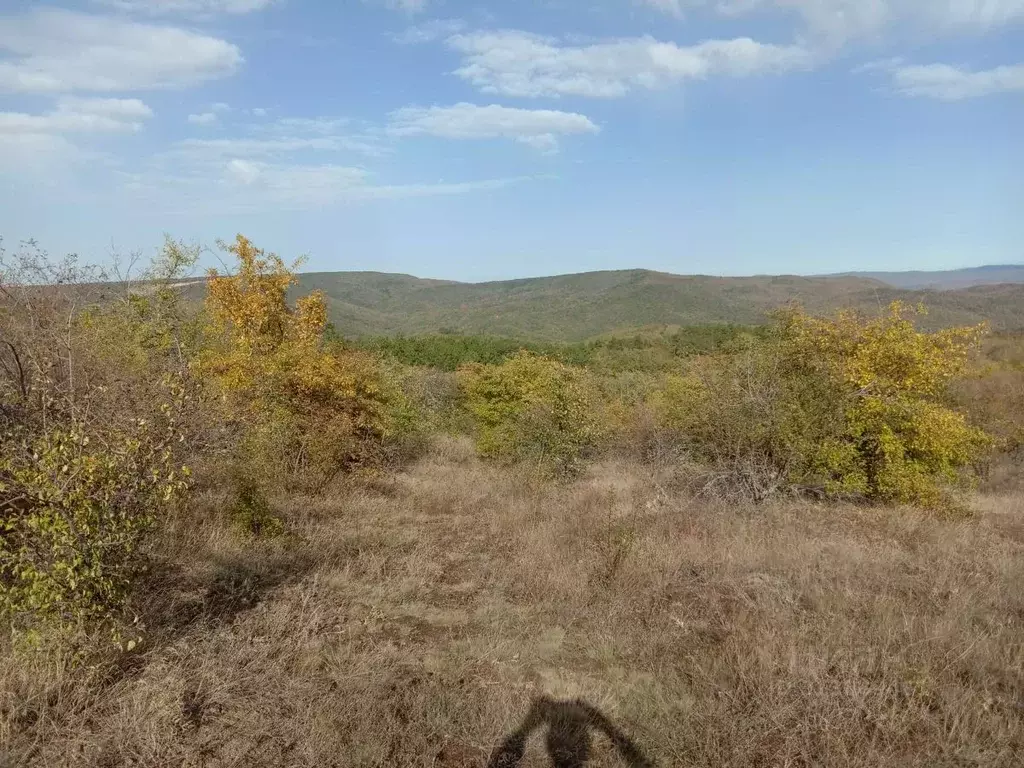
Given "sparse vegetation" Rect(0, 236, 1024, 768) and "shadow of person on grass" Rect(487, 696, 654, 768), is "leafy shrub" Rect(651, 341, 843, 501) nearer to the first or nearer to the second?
"sparse vegetation" Rect(0, 236, 1024, 768)

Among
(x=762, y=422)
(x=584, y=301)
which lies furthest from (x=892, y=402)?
(x=584, y=301)

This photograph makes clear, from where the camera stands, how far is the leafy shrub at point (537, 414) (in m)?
13.1

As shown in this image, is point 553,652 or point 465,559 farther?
point 465,559

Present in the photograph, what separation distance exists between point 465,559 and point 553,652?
8.43ft

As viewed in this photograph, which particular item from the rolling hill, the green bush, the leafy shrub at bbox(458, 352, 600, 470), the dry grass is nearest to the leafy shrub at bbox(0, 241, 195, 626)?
the green bush

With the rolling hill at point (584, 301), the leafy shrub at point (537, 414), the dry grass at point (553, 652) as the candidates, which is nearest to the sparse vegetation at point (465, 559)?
the dry grass at point (553, 652)

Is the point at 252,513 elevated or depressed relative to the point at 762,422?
depressed

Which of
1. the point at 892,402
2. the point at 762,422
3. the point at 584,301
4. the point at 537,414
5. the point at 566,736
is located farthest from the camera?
the point at 584,301

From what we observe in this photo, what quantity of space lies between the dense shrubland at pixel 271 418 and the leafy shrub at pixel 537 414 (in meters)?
0.07

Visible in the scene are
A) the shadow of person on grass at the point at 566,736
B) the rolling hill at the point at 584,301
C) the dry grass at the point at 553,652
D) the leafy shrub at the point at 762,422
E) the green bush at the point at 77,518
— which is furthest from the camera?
the rolling hill at the point at 584,301

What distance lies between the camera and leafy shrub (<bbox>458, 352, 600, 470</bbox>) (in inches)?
518

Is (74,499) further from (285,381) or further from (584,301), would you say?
(584,301)

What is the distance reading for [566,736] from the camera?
3.91 metres

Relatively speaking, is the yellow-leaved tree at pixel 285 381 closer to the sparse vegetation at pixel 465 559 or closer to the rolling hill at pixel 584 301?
the sparse vegetation at pixel 465 559
